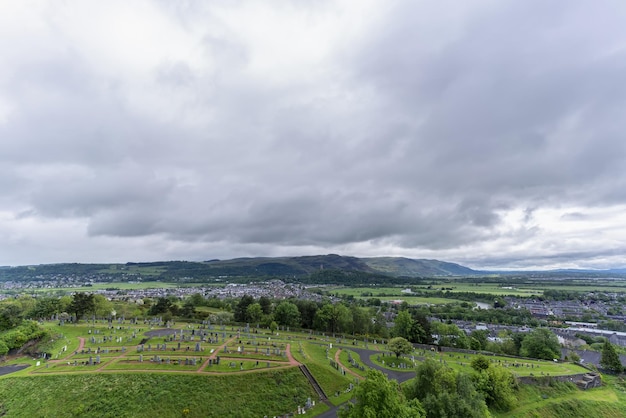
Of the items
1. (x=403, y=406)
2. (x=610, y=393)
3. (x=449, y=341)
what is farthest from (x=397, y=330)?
(x=403, y=406)

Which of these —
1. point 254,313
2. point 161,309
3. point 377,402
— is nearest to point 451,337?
point 254,313

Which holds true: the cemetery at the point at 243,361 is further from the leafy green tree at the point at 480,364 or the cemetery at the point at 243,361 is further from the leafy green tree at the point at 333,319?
the leafy green tree at the point at 333,319

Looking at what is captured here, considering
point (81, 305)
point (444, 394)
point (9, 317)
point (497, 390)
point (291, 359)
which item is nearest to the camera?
point (444, 394)

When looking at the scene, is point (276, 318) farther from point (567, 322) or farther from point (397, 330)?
point (567, 322)

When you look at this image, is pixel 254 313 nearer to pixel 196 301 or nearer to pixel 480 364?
pixel 196 301

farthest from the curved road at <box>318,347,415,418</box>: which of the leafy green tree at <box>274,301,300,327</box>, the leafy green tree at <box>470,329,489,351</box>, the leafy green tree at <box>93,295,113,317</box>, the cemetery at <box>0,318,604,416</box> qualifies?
the leafy green tree at <box>93,295,113,317</box>

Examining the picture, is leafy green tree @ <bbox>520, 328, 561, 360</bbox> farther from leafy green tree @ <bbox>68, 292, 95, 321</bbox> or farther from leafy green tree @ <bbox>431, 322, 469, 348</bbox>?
leafy green tree @ <bbox>68, 292, 95, 321</bbox>
